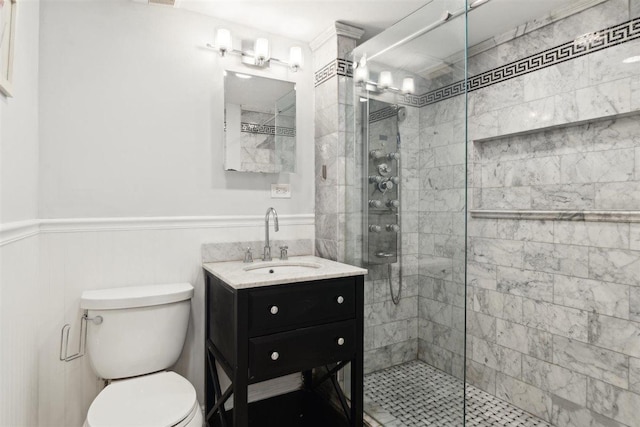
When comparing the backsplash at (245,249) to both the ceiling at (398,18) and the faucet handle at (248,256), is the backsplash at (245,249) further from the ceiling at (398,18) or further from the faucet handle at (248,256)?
the ceiling at (398,18)

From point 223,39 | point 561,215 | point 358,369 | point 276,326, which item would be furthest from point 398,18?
point 358,369

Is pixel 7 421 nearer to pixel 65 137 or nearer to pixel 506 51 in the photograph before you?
pixel 65 137

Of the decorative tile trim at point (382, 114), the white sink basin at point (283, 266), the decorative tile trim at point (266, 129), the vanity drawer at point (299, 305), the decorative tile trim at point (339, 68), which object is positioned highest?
the decorative tile trim at point (339, 68)

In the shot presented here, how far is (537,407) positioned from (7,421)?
97.7 inches

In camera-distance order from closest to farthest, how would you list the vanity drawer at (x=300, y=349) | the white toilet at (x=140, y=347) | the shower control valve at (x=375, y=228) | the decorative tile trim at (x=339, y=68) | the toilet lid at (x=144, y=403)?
the toilet lid at (x=144, y=403) → the white toilet at (x=140, y=347) → the vanity drawer at (x=300, y=349) → the shower control valve at (x=375, y=228) → the decorative tile trim at (x=339, y=68)

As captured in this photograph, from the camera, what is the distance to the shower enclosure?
164cm

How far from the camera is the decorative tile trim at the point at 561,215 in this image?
1.71 m

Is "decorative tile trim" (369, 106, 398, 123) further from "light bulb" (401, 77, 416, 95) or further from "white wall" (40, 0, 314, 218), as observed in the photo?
"white wall" (40, 0, 314, 218)

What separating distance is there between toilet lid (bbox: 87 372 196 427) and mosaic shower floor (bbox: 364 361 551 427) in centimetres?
99

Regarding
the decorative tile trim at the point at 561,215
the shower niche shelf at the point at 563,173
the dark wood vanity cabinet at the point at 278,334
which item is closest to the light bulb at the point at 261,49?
the dark wood vanity cabinet at the point at 278,334

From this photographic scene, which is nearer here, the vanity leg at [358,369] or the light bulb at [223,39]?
the vanity leg at [358,369]

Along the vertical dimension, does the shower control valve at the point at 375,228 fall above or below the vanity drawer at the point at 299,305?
above

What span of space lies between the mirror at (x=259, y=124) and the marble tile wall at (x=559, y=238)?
35.0 inches

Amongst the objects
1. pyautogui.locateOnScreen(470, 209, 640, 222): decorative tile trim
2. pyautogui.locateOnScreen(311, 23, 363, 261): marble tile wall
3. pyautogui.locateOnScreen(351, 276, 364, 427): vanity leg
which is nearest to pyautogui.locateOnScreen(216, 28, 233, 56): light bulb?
pyautogui.locateOnScreen(311, 23, 363, 261): marble tile wall
